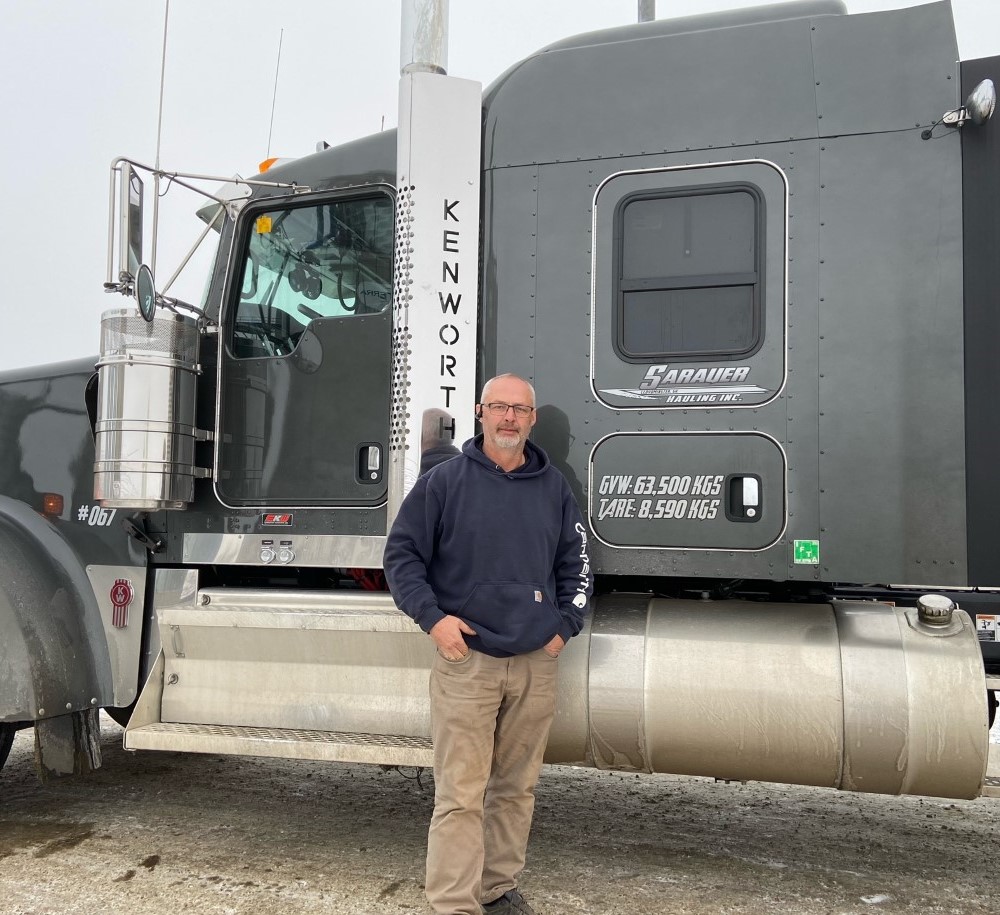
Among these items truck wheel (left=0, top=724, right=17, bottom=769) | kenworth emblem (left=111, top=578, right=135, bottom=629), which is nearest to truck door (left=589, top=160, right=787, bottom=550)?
kenworth emblem (left=111, top=578, right=135, bottom=629)

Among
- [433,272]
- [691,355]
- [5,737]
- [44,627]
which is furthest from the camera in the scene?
[5,737]

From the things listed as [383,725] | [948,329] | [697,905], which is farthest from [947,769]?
[383,725]

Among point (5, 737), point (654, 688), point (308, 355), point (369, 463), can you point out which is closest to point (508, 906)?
point (654, 688)

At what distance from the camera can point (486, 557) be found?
3.01 metres

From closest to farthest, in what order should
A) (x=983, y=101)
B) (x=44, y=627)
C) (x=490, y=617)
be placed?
(x=490, y=617), (x=983, y=101), (x=44, y=627)

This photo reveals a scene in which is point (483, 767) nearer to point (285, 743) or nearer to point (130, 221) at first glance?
point (285, 743)

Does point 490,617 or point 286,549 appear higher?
point 286,549

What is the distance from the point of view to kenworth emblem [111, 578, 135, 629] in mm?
4016

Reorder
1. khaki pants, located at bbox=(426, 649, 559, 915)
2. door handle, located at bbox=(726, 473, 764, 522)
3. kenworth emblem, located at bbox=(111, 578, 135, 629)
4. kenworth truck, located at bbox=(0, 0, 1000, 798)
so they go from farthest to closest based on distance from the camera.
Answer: kenworth emblem, located at bbox=(111, 578, 135, 629), door handle, located at bbox=(726, 473, 764, 522), kenworth truck, located at bbox=(0, 0, 1000, 798), khaki pants, located at bbox=(426, 649, 559, 915)

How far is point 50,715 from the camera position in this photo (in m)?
3.74

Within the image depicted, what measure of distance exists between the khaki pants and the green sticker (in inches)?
37.0

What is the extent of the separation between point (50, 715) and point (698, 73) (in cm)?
360

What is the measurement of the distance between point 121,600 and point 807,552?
2865 mm

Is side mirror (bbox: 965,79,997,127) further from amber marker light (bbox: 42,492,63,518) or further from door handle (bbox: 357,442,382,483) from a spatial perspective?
amber marker light (bbox: 42,492,63,518)
